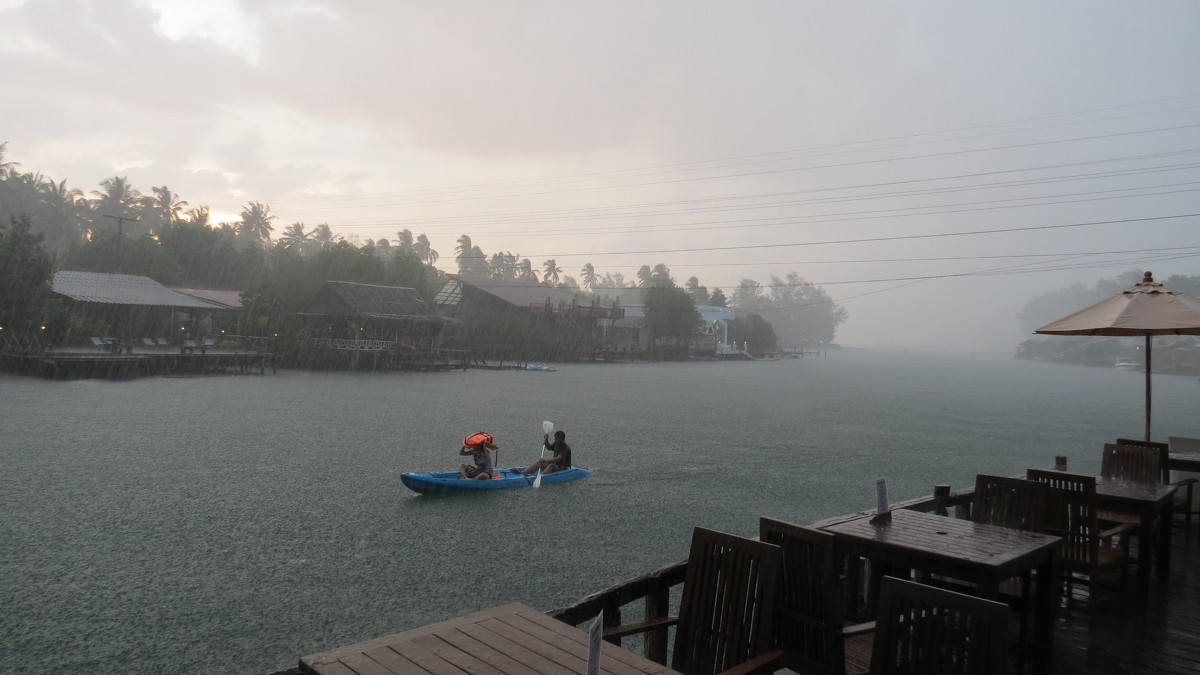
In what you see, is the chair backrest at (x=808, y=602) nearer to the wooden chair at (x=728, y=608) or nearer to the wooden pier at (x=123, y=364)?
the wooden chair at (x=728, y=608)

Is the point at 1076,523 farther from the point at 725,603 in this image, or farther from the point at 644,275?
the point at 644,275

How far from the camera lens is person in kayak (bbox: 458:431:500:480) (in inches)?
440

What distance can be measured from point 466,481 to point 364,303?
88.3ft

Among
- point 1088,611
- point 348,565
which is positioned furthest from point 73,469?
point 1088,611

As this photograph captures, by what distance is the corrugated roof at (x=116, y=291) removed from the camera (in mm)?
29094

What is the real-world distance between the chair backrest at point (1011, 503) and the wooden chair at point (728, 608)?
209cm

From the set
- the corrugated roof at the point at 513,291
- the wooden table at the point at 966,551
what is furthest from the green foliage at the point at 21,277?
the wooden table at the point at 966,551

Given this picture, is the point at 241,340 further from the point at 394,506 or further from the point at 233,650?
the point at 233,650

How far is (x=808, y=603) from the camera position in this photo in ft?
9.48

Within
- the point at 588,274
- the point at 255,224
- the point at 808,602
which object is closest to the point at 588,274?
the point at 588,274

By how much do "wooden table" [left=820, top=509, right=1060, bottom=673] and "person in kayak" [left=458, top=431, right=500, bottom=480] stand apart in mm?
8041

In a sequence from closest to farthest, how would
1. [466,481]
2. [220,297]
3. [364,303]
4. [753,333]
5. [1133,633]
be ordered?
[1133,633] < [466,481] < [364,303] < [220,297] < [753,333]

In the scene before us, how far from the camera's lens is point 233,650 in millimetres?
5715

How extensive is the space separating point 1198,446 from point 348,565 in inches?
361
